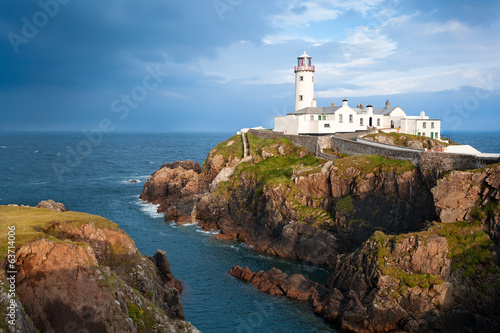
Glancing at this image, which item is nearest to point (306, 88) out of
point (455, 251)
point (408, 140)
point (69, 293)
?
point (408, 140)

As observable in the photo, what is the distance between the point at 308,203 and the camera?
54.4 metres

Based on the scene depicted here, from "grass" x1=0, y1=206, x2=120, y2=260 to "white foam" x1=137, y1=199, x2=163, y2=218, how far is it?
32.5m

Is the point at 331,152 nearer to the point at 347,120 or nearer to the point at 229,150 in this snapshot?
the point at 347,120

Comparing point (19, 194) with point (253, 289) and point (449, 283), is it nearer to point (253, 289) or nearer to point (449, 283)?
point (253, 289)

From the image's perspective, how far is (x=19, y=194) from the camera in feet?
273

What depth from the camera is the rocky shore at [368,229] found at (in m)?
34.0

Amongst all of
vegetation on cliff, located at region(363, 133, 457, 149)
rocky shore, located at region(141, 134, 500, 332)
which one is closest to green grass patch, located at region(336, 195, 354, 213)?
rocky shore, located at region(141, 134, 500, 332)

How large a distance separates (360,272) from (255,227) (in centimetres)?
2121

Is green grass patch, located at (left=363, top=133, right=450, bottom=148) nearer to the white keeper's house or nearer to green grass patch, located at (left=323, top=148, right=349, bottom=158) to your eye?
green grass patch, located at (left=323, top=148, right=349, bottom=158)

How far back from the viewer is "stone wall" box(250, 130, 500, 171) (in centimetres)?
4447

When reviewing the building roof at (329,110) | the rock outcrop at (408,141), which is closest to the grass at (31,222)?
the rock outcrop at (408,141)

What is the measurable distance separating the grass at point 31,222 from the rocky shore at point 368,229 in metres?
18.3

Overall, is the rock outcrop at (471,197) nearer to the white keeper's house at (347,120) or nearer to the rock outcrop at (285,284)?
the rock outcrop at (285,284)

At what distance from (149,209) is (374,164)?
130ft
